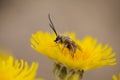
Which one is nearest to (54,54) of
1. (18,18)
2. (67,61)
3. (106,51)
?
(67,61)

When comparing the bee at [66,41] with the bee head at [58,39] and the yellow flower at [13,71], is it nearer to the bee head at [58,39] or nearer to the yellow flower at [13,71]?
the bee head at [58,39]

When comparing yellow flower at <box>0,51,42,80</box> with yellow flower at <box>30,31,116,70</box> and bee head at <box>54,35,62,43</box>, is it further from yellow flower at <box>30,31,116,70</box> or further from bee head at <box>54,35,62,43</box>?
bee head at <box>54,35,62,43</box>

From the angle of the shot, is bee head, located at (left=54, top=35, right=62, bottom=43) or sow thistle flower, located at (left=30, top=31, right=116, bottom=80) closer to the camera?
sow thistle flower, located at (left=30, top=31, right=116, bottom=80)

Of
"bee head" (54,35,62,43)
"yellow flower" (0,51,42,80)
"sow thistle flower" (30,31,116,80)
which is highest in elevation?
"bee head" (54,35,62,43)

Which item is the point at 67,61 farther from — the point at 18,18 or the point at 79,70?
the point at 18,18

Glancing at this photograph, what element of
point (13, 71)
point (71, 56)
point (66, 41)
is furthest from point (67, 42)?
point (13, 71)

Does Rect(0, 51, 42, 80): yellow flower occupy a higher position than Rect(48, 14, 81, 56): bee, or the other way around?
Rect(48, 14, 81, 56): bee

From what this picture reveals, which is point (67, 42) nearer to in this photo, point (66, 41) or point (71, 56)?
point (66, 41)

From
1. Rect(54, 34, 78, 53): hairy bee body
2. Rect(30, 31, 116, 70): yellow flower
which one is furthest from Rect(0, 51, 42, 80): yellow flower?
Rect(54, 34, 78, 53): hairy bee body
